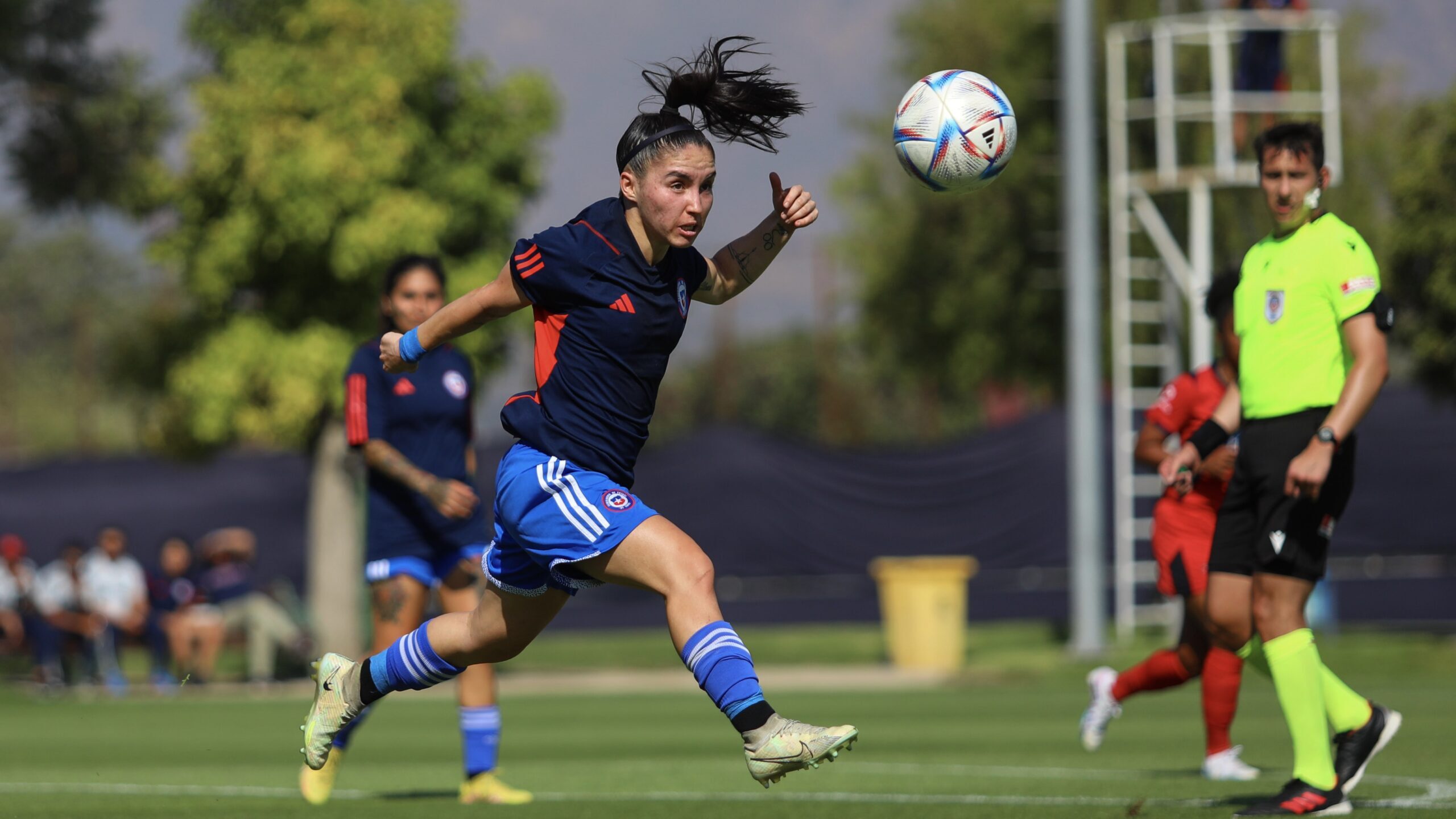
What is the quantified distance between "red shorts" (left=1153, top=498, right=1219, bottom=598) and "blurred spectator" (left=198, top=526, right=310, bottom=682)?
1479 centimetres

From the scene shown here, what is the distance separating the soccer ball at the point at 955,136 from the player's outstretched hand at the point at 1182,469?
145 cm

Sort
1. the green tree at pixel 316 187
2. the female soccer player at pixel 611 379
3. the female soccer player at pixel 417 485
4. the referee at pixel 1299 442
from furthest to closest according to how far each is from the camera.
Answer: the green tree at pixel 316 187 → the female soccer player at pixel 417 485 → the referee at pixel 1299 442 → the female soccer player at pixel 611 379

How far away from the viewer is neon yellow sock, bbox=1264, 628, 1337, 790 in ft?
21.4

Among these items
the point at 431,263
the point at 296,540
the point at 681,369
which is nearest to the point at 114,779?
the point at 431,263

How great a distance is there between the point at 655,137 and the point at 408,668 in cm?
201

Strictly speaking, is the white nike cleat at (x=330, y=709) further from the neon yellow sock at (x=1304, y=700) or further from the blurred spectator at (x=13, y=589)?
the blurred spectator at (x=13, y=589)

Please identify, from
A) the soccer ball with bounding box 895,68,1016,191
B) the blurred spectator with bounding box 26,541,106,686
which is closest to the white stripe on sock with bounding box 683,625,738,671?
the soccer ball with bounding box 895,68,1016,191

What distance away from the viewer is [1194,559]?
864 centimetres

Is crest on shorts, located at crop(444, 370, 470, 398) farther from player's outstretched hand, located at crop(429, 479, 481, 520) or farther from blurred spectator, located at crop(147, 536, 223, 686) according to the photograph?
blurred spectator, located at crop(147, 536, 223, 686)

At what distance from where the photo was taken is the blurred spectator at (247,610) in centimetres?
2148

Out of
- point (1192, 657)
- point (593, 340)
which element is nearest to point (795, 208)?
point (593, 340)

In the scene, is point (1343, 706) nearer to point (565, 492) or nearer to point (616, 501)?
point (616, 501)

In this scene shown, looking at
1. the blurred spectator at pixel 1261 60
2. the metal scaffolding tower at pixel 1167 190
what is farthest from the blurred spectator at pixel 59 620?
the blurred spectator at pixel 1261 60

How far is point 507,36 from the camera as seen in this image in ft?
111
